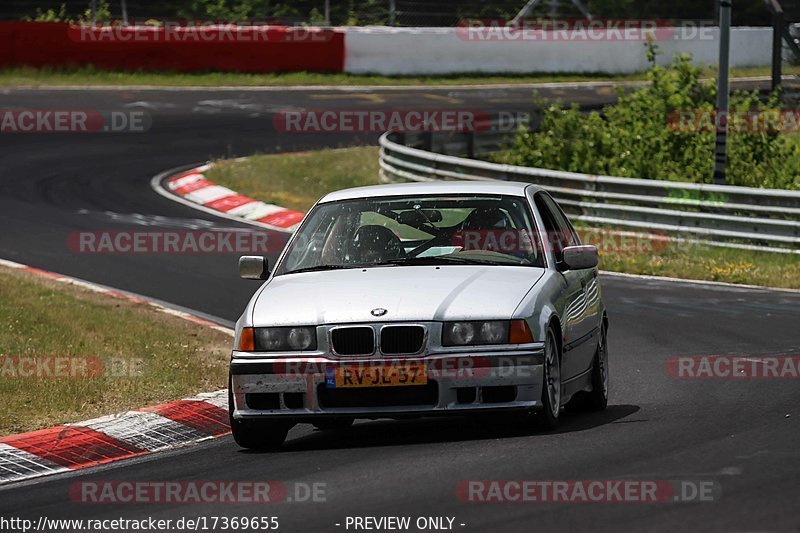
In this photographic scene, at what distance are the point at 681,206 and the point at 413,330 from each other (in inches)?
521

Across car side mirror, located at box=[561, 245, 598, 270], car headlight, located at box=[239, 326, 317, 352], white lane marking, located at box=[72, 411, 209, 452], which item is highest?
car side mirror, located at box=[561, 245, 598, 270]

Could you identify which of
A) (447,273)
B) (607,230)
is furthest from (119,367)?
(607,230)

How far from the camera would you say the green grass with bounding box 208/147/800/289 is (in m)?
19.0

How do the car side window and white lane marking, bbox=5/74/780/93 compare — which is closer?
the car side window

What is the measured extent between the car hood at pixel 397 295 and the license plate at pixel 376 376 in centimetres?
25

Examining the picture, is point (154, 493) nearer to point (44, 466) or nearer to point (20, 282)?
point (44, 466)

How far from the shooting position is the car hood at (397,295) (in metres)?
8.36

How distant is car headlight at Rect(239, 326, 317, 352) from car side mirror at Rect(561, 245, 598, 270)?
177 cm

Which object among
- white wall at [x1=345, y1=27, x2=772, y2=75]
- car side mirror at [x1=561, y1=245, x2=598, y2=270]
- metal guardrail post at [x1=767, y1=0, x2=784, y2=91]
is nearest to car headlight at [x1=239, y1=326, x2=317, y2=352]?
car side mirror at [x1=561, y1=245, x2=598, y2=270]

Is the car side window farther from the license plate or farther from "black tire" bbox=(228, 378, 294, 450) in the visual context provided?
"black tire" bbox=(228, 378, 294, 450)

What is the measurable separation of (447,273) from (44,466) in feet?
8.15

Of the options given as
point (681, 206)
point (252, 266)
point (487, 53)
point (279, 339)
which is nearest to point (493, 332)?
point (279, 339)

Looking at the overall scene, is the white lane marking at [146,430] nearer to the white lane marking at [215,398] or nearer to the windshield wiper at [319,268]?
the white lane marking at [215,398]

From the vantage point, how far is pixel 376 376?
27.2ft
